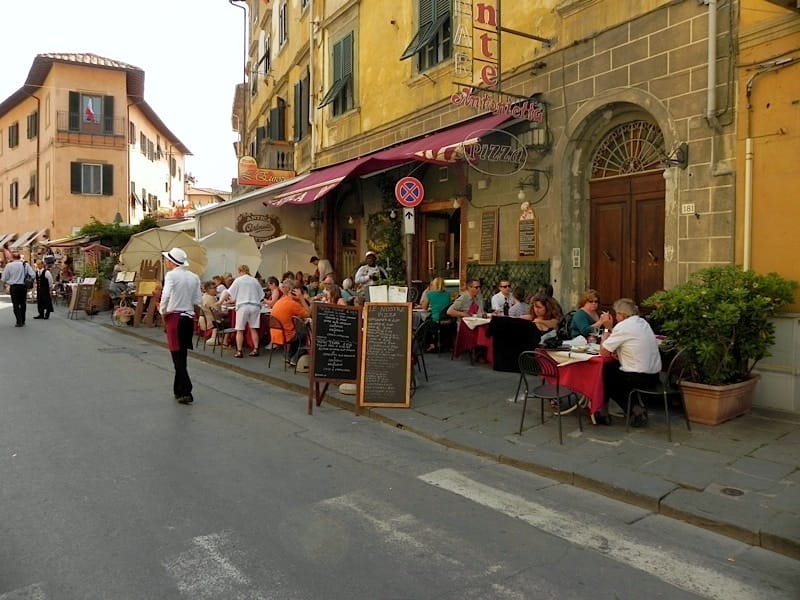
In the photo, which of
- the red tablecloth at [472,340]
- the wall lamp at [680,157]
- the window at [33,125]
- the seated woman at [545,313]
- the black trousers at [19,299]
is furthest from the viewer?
the window at [33,125]

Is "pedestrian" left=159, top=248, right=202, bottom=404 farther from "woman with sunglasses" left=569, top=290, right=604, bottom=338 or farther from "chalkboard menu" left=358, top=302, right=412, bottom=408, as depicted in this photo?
"woman with sunglasses" left=569, top=290, right=604, bottom=338

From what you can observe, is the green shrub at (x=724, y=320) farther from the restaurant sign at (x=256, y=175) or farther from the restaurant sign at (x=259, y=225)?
the restaurant sign at (x=256, y=175)

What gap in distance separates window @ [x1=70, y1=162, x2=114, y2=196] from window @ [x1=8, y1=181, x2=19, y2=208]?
25.1ft

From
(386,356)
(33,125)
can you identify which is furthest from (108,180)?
(386,356)

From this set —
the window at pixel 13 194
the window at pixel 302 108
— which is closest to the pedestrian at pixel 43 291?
the window at pixel 302 108

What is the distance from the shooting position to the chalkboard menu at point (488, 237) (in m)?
11.2

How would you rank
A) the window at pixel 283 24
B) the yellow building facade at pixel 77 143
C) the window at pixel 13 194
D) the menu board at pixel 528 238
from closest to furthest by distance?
the menu board at pixel 528 238 < the window at pixel 283 24 < the yellow building facade at pixel 77 143 < the window at pixel 13 194

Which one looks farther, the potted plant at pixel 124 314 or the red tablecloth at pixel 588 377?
the potted plant at pixel 124 314

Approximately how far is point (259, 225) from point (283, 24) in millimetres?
8847

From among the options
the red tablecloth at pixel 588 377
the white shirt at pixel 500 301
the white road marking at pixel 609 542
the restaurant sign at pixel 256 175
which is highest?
the restaurant sign at pixel 256 175

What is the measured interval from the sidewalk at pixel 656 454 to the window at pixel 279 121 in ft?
50.5

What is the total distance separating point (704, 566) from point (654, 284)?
5744 millimetres

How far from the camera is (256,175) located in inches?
711

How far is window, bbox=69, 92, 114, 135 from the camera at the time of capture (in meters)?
33.2
